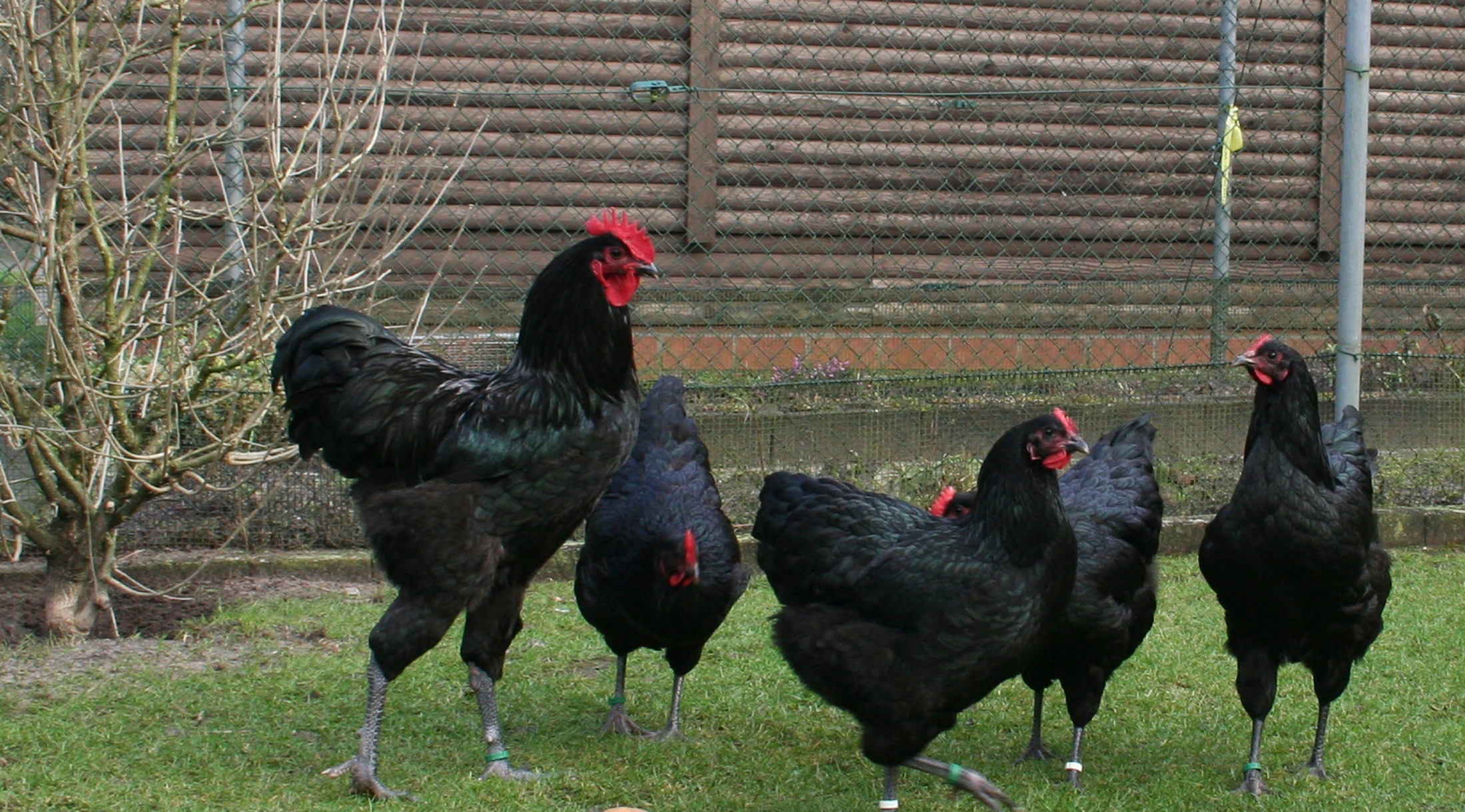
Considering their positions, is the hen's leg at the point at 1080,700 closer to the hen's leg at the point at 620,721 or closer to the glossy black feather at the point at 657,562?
the glossy black feather at the point at 657,562

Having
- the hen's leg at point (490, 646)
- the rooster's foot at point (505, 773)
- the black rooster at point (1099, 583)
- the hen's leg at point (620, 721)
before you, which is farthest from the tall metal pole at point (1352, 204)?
the rooster's foot at point (505, 773)

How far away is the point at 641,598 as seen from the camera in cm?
441

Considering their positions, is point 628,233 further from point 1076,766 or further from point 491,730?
point 1076,766

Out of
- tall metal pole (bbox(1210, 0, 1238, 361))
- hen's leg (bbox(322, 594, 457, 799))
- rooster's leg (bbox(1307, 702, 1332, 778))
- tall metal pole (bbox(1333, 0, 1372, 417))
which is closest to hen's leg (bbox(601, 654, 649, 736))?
hen's leg (bbox(322, 594, 457, 799))

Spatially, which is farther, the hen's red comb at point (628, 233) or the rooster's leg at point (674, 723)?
the rooster's leg at point (674, 723)

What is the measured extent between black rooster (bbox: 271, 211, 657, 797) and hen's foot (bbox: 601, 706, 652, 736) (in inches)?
18.2

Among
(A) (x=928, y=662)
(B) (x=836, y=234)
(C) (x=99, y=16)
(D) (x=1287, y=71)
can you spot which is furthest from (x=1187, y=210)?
(C) (x=99, y=16)

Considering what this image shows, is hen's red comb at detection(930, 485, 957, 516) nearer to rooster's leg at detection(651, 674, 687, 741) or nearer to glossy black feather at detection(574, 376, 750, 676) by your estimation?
glossy black feather at detection(574, 376, 750, 676)

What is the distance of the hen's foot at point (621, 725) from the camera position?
4590 millimetres

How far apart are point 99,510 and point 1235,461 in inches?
214

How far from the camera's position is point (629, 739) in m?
4.51

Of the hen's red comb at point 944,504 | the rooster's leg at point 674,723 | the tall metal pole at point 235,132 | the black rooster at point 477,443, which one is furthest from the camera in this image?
the tall metal pole at point 235,132

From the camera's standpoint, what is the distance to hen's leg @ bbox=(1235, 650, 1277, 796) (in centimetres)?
412

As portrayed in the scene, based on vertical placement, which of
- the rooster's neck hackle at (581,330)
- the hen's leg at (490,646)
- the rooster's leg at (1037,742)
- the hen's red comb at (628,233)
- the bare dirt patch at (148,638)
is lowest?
the rooster's leg at (1037,742)
